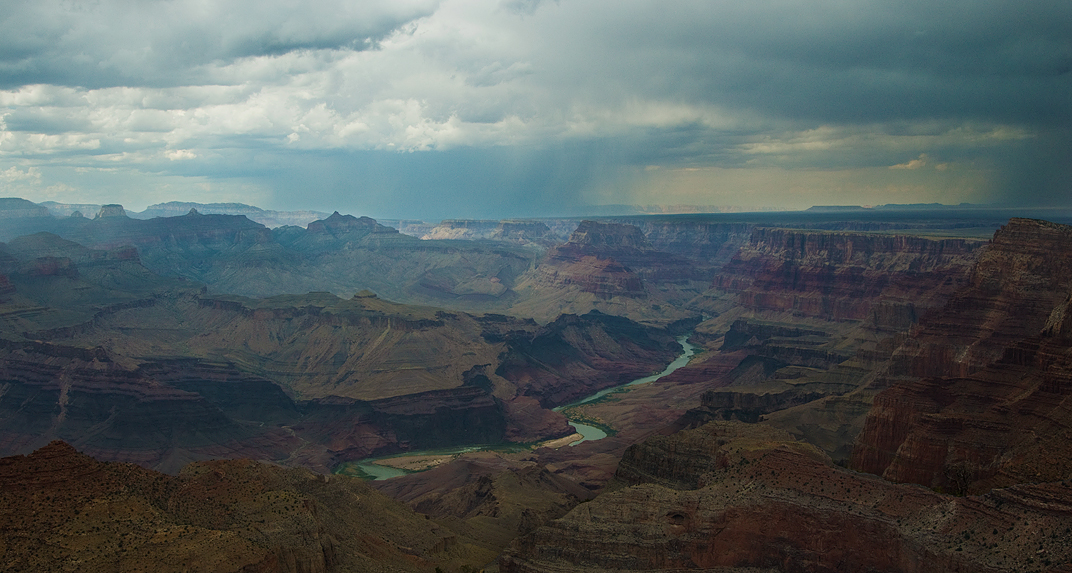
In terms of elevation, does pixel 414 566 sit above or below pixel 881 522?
below

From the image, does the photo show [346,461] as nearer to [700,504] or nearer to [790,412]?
[790,412]

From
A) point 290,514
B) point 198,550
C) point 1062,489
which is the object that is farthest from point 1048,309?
point 198,550

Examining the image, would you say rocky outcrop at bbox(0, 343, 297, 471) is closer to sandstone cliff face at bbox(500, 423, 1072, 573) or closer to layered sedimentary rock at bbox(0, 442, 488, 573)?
layered sedimentary rock at bbox(0, 442, 488, 573)

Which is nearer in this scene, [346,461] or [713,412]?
[713,412]

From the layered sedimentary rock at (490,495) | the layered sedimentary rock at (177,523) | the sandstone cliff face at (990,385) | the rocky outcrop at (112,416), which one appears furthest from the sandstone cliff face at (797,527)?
the rocky outcrop at (112,416)

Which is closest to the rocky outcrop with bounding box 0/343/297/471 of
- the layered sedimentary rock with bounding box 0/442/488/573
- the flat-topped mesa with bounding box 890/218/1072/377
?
the layered sedimentary rock with bounding box 0/442/488/573

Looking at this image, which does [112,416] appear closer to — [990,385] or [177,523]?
[177,523]

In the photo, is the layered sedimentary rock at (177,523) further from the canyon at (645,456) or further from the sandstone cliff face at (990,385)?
the sandstone cliff face at (990,385)
